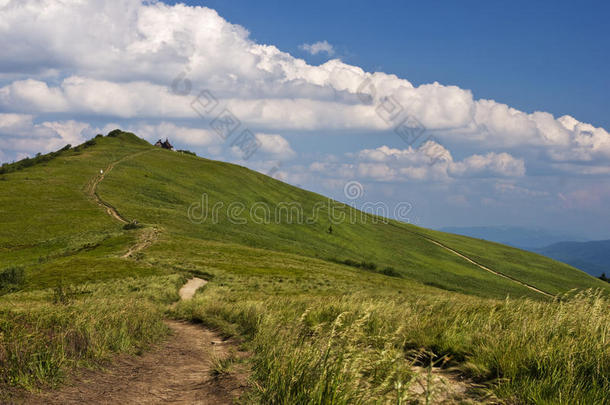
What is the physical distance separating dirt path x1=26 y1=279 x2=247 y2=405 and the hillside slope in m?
33.1

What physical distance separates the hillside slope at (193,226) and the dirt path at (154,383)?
33.1 metres

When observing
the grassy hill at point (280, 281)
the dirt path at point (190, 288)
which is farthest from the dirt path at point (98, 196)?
the dirt path at point (190, 288)

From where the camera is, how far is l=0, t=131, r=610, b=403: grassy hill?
569 centimetres

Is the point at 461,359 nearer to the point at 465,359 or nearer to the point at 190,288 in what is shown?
the point at 465,359

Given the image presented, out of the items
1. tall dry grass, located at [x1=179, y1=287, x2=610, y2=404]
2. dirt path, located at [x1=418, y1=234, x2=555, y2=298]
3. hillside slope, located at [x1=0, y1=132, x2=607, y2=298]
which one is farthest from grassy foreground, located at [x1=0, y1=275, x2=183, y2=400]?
dirt path, located at [x1=418, y1=234, x2=555, y2=298]

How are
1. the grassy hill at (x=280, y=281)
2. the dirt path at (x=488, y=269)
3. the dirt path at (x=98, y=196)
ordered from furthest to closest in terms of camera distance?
the dirt path at (x=488, y=269)
the dirt path at (x=98, y=196)
the grassy hill at (x=280, y=281)

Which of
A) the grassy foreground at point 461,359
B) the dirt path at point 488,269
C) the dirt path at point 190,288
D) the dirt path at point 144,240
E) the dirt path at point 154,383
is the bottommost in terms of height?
the dirt path at point 488,269

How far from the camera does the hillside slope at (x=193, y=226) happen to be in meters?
57.6

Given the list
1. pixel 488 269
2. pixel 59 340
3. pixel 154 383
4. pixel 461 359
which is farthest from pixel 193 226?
pixel 488 269

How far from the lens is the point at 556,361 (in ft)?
18.3

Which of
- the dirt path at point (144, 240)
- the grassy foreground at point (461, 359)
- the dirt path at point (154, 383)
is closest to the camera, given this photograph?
the grassy foreground at point (461, 359)

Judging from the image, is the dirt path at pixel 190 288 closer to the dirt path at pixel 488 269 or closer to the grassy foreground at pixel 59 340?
the grassy foreground at pixel 59 340

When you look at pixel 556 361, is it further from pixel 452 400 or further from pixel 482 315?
pixel 482 315

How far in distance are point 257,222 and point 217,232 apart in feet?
77.6
